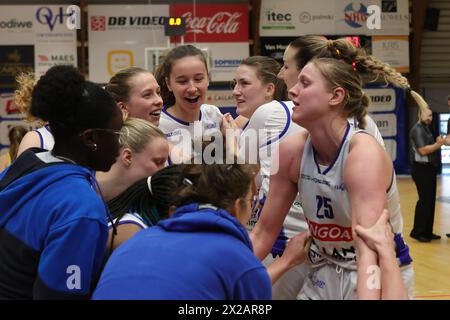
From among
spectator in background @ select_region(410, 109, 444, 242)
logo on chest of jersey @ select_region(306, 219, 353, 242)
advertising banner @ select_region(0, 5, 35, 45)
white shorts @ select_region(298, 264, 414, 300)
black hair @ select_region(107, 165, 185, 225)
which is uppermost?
advertising banner @ select_region(0, 5, 35, 45)

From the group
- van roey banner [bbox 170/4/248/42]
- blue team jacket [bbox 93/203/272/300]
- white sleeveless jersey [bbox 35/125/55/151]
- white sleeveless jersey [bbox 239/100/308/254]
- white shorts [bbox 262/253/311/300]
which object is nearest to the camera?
blue team jacket [bbox 93/203/272/300]

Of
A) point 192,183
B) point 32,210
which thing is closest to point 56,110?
point 32,210

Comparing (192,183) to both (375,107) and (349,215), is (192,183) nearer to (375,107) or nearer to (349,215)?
(349,215)

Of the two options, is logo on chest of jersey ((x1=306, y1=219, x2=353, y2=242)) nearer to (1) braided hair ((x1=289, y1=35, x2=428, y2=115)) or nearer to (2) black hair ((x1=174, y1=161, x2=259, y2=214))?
(1) braided hair ((x1=289, y1=35, x2=428, y2=115))

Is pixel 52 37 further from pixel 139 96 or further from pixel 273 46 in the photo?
pixel 139 96

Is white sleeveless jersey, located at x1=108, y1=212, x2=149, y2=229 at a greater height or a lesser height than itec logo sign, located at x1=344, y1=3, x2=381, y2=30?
lesser

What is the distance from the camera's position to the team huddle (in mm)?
1672

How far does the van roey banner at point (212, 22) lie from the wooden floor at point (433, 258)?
5538 mm

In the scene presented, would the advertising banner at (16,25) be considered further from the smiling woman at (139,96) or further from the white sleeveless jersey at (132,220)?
the white sleeveless jersey at (132,220)

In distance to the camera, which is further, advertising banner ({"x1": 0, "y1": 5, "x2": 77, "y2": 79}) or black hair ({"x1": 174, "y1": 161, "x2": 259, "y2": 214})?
advertising banner ({"x1": 0, "y1": 5, "x2": 77, "y2": 79})

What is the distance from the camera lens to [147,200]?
2428 millimetres

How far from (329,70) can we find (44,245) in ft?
4.39

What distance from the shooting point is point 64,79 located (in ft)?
6.89

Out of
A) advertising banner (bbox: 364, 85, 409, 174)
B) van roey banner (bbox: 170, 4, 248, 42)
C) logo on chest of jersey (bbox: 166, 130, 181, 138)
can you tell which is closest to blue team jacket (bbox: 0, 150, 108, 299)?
logo on chest of jersey (bbox: 166, 130, 181, 138)
